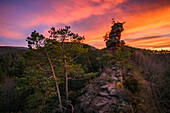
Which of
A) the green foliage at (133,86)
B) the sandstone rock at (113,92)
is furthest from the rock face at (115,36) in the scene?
the sandstone rock at (113,92)

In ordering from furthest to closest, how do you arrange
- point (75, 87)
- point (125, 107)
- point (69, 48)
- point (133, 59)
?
point (133, 59) → point (75, 87) → point (69, 48) → point (125, 107)

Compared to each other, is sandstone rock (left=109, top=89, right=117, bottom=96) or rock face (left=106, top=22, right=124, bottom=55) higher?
rock face (left=106, top=22, right=124, bottom=55)

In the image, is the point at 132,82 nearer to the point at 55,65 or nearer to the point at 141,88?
the point at 141,88

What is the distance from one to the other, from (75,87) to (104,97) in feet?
28.2

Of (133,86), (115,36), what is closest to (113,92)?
(133,86)

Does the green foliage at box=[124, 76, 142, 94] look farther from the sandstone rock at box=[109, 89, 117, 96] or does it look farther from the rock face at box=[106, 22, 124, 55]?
the rock face at box=[106, 22, 124, 55]

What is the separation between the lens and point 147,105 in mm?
6000

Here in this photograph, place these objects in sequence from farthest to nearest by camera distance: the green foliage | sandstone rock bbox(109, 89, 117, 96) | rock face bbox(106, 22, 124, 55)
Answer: rock face bbox(106, 22, 124, 55), the green foliage, sandstone rock bbox(109, 89, 117, 96)

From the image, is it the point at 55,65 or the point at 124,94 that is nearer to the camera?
the point at 124,94

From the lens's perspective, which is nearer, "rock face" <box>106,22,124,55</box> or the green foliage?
the green foliage

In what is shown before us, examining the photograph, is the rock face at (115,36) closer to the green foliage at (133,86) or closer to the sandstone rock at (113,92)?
the green foliage at (133,86)

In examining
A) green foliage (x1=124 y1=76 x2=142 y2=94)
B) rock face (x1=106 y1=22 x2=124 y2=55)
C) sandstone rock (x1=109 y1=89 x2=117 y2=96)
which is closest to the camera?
sandstone rock (x1=109 y1=89 x2=117 y2=96)

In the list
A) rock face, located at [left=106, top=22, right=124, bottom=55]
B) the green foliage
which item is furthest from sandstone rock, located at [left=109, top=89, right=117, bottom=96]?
rock face, located at [left=106, top=22, right=124, bottom=55]

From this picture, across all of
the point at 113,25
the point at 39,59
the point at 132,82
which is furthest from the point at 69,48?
the point at 113,25
